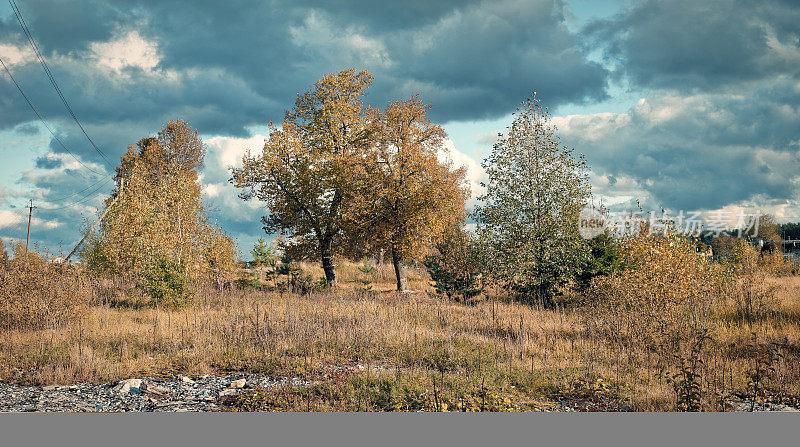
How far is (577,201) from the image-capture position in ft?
59.3

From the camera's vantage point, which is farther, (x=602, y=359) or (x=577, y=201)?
(x=577, y=201)

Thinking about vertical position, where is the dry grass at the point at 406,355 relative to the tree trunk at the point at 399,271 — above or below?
below

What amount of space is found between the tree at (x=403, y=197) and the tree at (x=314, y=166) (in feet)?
4.46

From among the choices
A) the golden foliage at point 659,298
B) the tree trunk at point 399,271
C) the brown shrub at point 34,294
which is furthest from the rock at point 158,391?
the tree trunk at point 399,271

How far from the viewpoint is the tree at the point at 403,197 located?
23094 millimetres

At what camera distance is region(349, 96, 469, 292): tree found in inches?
909

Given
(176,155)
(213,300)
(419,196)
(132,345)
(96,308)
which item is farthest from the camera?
(176,155)

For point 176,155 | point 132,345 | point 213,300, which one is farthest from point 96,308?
point 176,155

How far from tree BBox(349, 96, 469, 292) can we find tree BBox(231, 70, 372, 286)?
1358 millimetres

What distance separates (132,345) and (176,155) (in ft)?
102

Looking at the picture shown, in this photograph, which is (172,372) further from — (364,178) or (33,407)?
(364,178)

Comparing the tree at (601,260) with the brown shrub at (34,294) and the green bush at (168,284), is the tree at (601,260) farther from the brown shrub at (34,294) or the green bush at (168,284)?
the brown shrub at (34,294)

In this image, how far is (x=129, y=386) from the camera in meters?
8.54

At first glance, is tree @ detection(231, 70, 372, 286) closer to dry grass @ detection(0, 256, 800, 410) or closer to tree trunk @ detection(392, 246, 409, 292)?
tree trunk @ detection(392, 246, 409, 292)
